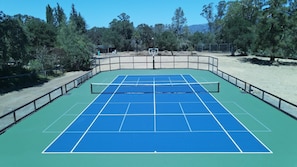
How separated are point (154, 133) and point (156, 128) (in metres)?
0.76

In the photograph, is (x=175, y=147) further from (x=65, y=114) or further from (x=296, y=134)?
(x=65, y=114)

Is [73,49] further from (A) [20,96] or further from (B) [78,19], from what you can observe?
(B) [78,19]

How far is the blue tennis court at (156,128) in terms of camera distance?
11812 millimetres

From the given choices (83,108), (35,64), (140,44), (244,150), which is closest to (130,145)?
(244,150)

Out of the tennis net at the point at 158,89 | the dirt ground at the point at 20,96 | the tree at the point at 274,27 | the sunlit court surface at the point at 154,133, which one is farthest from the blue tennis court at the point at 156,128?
the tree at the point at 274,27

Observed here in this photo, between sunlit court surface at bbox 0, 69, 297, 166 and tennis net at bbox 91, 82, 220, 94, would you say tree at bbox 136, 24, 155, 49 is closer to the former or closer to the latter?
tennis net at bbox 91, 82, 220, 94

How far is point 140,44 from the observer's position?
90625 mm

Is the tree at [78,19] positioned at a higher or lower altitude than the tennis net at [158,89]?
higher

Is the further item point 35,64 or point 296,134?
point 35,64

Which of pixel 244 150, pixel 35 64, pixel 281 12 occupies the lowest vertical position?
pixel 244 150

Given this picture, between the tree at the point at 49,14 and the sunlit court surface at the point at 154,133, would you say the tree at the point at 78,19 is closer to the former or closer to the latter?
the tree at the point at 49,14

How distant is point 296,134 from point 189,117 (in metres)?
5.84

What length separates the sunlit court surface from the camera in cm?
1078

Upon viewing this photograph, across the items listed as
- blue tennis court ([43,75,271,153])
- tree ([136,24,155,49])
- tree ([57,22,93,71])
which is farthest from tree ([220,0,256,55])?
blue tennis court ([43,75,271,153])
